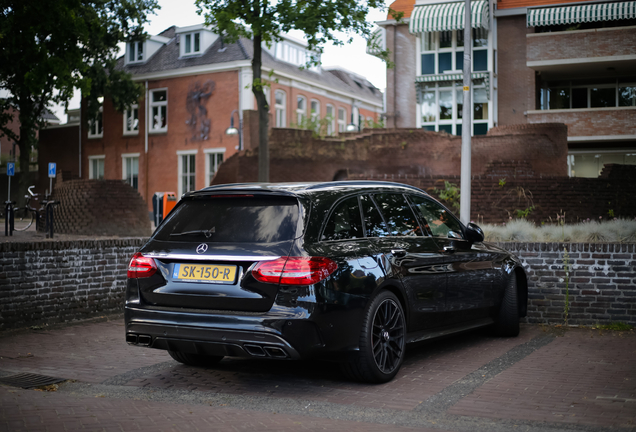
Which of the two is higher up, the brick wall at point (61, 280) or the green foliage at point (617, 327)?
the brick wall at point (61, 280)

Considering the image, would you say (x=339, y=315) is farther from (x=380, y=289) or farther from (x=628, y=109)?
(x=628, y=109)

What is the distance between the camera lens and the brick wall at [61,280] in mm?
8195

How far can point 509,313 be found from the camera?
7.84 m

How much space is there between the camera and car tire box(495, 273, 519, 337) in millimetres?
7828

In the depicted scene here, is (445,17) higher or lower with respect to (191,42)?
lower

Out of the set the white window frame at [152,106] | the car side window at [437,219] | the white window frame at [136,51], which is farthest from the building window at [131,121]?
the car side window at [437,219]

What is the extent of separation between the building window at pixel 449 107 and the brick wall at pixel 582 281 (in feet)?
70.7

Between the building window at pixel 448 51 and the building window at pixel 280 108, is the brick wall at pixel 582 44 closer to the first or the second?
the building window at pixel 448 51

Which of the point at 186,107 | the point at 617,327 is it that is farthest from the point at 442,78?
the point at 617,327

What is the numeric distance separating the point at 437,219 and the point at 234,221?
240cm

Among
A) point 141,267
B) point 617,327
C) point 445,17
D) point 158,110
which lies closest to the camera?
point 141,267

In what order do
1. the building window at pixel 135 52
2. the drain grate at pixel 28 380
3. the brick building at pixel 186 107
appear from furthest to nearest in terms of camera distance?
the building window at pixel 135 52 → the brick building at pixel 186 107 → the drain grate at pixel 28 380

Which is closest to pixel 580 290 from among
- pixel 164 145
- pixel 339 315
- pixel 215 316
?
pixel 339 315

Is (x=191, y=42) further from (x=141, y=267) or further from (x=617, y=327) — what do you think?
(x=141, y=267)
